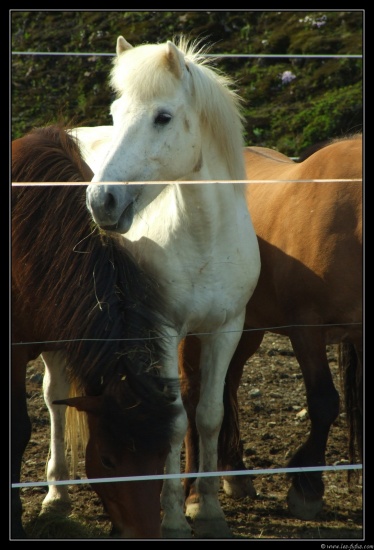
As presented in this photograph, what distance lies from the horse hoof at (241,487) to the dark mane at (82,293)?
3.72 feet

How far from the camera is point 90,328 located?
281cm

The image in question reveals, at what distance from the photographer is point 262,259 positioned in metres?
3.86

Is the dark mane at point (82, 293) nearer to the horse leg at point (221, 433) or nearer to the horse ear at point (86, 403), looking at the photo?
the horse ear at point (86, 403)

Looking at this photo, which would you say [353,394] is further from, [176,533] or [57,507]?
[57,507]

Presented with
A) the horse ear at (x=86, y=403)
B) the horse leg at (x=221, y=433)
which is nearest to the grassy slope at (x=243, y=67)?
the horse leg at (x=221, y=433)

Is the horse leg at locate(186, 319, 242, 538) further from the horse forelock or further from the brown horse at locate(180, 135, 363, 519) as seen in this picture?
the horse forelock

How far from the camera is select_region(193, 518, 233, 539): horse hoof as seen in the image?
10.6ft

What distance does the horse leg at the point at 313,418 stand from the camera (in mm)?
3498

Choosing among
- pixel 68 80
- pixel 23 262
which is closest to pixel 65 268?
pixel 23 262

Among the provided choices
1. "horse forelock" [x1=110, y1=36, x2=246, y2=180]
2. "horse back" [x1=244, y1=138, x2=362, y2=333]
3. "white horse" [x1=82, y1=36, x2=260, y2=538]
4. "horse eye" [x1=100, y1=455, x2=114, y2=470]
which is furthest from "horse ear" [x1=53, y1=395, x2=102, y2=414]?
"horse back" [x1=244, y1=138, x2=362, y2=333]

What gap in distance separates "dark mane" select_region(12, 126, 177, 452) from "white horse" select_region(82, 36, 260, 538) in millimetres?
156

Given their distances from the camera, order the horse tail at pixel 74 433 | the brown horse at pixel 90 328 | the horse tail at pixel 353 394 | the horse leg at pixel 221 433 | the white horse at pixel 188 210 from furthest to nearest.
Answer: the horse tail at pixel 353 394, the horse leg at pixel 221 433, the horse tail at pixel 74 433, the white horse at pixel 188 210, the brown horse at pixel 90 328

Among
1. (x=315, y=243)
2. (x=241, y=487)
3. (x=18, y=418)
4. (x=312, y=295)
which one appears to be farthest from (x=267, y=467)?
(x=18, y=418)

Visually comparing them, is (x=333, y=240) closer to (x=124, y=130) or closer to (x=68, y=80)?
(x=124, y=130)
